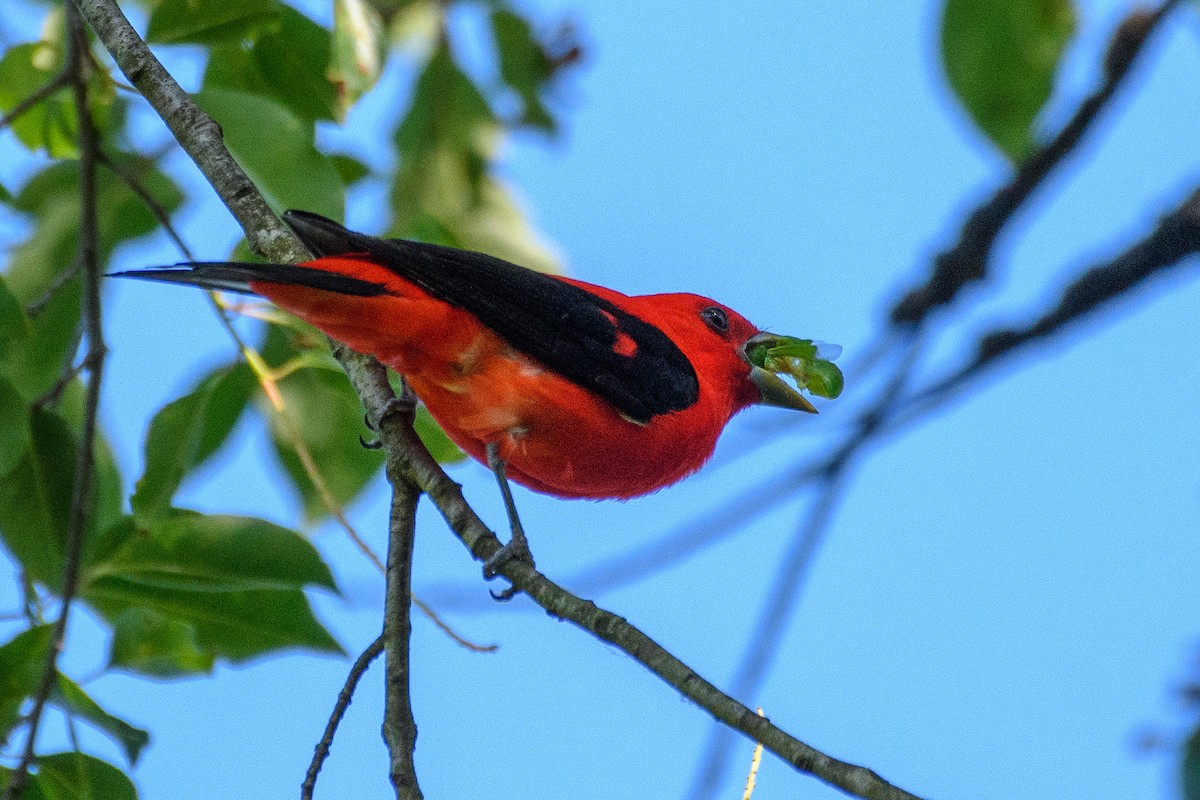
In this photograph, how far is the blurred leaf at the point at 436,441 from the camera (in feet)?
12.8

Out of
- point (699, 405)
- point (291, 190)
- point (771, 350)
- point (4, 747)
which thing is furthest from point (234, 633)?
point (771, 350)

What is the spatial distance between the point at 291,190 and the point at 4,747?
1.57m

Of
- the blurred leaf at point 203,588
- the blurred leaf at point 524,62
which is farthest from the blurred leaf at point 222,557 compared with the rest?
the blurred leaf at point 524,62

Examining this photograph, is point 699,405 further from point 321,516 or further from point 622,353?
point 321,516

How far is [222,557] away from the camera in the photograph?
3.57m

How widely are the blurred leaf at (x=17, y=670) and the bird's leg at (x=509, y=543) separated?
110 centimetres

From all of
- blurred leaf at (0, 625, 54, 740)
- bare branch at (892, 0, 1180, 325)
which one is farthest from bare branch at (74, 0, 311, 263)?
bare branch at (892, 0, 1180, 325)

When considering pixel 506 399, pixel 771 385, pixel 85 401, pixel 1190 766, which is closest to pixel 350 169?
pixel 506 399

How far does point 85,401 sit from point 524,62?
2.97 metres

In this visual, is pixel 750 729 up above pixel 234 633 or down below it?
below

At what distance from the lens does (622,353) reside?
4289mm

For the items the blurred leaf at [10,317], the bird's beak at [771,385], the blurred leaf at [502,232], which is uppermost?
the blurred leaf at [502,232]

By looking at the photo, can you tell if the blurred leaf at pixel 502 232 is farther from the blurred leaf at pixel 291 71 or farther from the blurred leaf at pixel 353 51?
the blurred leaf at pixel 353 51

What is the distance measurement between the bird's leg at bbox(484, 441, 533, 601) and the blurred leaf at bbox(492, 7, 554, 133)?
254cm
